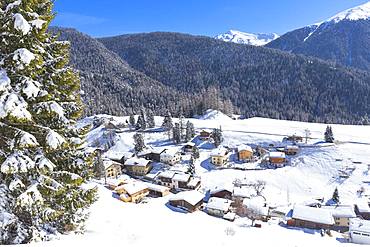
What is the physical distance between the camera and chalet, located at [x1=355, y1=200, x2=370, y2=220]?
55875 mm

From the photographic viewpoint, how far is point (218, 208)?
175ft

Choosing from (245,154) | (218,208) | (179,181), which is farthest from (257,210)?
(245,154)

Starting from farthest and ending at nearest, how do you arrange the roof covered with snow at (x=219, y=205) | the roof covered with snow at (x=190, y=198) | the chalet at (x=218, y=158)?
the chalet at (x=218, y=158)
the roof covered with snow at (x=219, y=205)
the roof covered with snow at (x=190, y=198)

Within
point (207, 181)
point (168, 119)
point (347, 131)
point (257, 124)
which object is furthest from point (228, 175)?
point (347, 131)

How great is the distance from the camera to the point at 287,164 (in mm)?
83812

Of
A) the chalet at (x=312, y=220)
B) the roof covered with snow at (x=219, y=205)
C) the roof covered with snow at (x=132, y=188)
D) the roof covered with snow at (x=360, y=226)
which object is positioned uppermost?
the roof covered with snow at (x=132, y=188)

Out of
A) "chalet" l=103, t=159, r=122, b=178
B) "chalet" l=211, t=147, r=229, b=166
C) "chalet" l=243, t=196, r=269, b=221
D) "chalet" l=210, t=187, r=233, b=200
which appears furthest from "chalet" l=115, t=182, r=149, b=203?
"chalet" l=211, t=147, r=229, b=166

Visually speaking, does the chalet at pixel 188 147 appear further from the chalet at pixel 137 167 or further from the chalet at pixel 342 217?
the chalet at pixel 342 217

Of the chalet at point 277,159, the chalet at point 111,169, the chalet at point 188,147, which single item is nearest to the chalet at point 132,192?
the chalet at point 111,169

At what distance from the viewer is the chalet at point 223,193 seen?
203 feet

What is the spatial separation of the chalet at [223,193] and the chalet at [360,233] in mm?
23145

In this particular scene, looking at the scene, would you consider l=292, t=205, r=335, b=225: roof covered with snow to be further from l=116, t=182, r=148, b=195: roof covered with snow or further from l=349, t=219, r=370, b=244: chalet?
l=116, t=182, r=148, b=195: roof covered with snow

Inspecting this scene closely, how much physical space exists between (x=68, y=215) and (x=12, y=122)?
5.42 metres

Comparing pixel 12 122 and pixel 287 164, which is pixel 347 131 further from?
pixel 12 122
